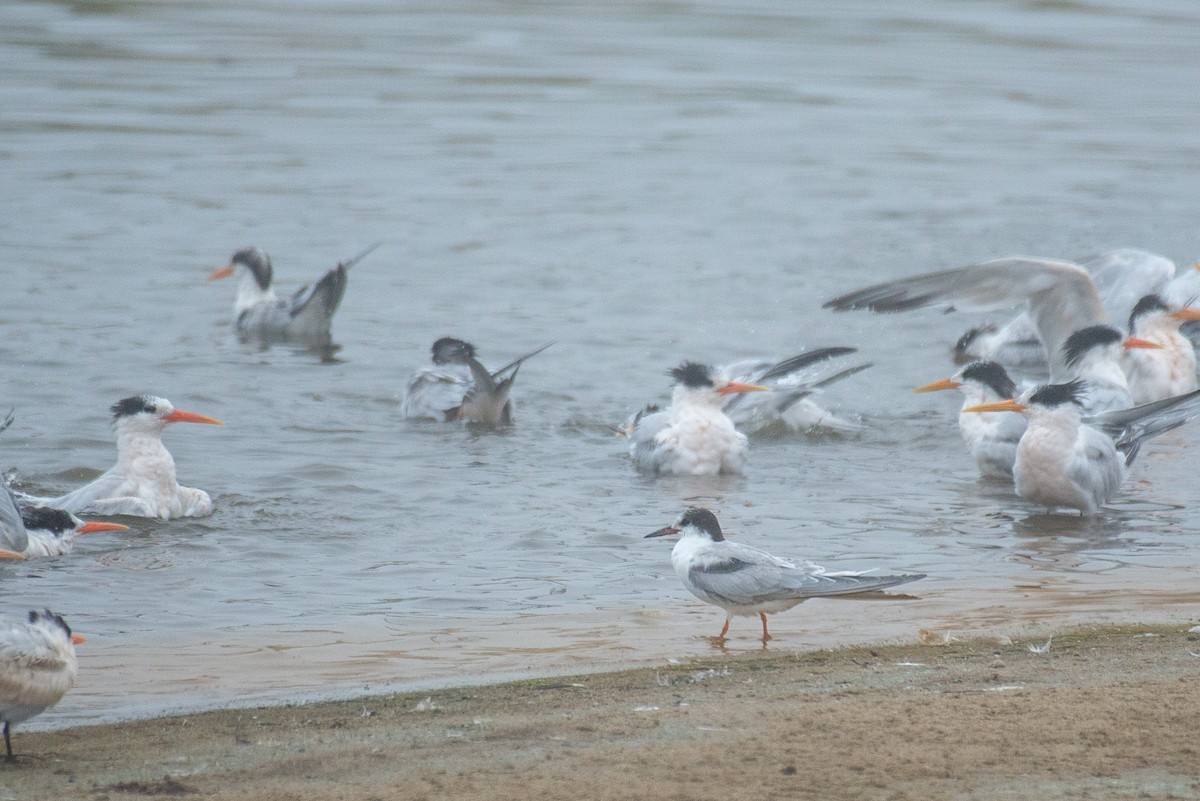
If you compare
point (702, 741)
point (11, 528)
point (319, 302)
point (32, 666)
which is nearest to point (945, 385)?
point (319, 302)

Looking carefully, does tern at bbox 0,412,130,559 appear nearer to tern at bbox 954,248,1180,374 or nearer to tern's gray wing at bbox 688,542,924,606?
tern's gray wing at bbox 688,542,924,606

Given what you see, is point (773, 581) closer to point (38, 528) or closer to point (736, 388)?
point (38, 528)

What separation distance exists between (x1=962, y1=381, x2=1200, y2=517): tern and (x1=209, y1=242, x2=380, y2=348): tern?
15.6 ft

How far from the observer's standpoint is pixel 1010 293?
9.94 metres

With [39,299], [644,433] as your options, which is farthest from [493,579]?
[39,299]

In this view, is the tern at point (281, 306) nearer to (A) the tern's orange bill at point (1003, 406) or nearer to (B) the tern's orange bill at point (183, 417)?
(B) the tern's orange bill at point (183, 417)

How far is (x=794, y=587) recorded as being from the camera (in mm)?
5871

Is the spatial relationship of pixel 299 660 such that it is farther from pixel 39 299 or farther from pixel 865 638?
pixel 39 299

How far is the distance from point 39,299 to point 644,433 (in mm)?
5189

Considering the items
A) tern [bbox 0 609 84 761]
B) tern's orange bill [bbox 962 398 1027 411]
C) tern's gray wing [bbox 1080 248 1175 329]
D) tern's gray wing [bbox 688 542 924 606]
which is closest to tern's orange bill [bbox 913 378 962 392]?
tern's orange bill [bbox 962 398 1027 411]

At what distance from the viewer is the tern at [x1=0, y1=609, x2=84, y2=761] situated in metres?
4.44

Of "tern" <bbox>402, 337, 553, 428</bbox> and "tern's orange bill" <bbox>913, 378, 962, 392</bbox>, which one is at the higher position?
"tern's orange bill" <bbox>913, 378, 962, 392</bbox>

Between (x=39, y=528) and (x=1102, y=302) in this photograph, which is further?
(x=1102, y=302)

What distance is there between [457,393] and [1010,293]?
10.0 feet
